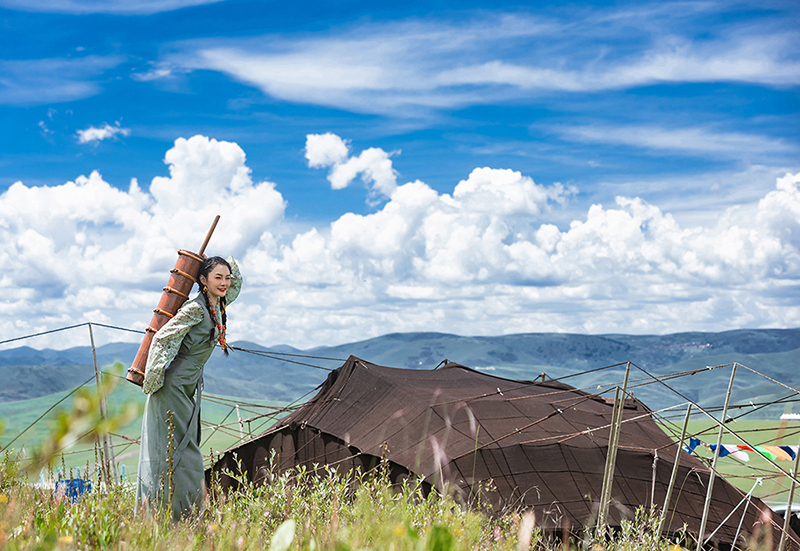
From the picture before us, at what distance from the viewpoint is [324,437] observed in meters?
7.41

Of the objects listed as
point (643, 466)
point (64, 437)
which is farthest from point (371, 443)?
point (64, 437)

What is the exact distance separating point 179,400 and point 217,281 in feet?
3.60

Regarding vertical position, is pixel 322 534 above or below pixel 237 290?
below

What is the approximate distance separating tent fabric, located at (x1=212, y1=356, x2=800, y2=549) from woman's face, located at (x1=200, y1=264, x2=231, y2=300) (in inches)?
63.5

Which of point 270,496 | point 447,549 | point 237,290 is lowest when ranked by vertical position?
point 270,496

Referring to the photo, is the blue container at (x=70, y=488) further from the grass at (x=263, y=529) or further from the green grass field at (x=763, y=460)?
the green grass field at (x=763, y=460)

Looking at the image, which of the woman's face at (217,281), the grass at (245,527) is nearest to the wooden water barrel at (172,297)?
the woman's face at (217,281)

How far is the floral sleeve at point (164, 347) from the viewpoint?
5359mm

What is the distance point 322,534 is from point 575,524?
3952 mm

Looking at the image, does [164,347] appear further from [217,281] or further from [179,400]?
[217,281]

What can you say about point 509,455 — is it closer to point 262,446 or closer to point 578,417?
point 578,417

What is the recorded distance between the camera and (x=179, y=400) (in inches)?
218

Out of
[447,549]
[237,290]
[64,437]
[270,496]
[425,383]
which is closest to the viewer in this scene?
[64,437]

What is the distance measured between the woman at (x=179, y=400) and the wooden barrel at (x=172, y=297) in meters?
0.24
